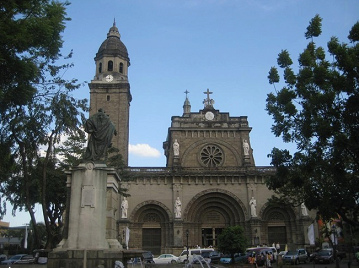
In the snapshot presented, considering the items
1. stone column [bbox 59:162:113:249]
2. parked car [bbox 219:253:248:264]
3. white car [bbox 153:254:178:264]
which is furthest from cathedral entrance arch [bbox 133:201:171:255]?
stone column [bbox 59:162:113:249]

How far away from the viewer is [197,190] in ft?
131

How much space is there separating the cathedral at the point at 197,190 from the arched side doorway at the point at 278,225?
0.34 feet

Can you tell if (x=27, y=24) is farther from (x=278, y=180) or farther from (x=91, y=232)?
(x=278, y=180)

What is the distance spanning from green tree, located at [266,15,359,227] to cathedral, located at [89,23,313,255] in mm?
20805

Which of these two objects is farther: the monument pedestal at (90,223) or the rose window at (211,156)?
the rose window at (211,156)

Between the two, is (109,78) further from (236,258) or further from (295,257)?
(295,257)

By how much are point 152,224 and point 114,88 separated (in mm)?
16307

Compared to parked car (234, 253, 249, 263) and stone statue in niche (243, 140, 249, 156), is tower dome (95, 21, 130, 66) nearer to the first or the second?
stone statue in niche (243, 140, 249, 156)

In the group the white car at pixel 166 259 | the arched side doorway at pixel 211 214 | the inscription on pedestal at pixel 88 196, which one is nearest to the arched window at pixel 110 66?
the arched side doorway at pixel 211 214

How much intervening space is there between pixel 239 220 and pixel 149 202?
980 centimetres

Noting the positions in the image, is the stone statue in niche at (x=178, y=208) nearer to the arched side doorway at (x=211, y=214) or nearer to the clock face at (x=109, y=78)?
the arched side doorway at (x=211, y=214)

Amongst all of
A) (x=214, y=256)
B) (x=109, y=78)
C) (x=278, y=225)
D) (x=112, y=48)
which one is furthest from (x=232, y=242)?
(x=112, y=48)

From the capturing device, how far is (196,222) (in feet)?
129

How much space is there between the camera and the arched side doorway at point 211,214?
3900 cm
